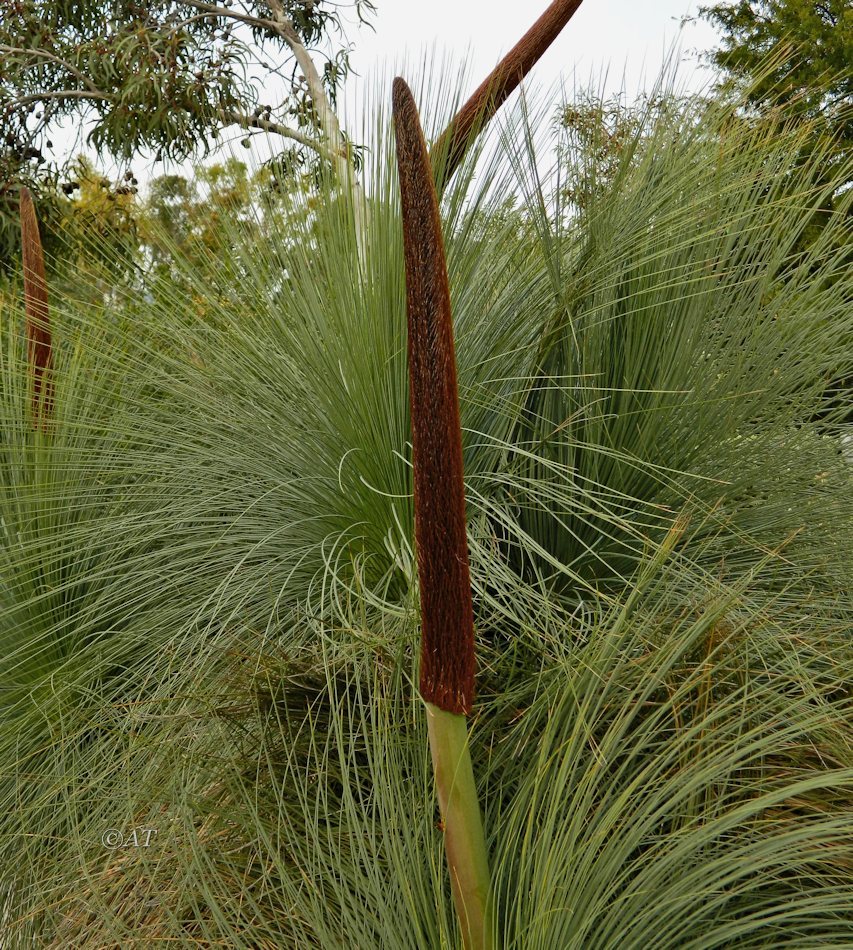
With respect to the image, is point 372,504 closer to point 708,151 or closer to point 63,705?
point 63,705

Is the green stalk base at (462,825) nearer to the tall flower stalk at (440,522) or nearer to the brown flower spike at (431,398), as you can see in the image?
the tall flower stalk at (440,522)

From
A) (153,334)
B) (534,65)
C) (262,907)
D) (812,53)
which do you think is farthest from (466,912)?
(812,53)

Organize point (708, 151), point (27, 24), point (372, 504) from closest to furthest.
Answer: point (372, 504) → point (708, 151) → point (27, 24)

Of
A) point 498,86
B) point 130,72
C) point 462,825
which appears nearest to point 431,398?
point 462,825

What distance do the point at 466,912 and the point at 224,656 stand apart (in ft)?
2.56

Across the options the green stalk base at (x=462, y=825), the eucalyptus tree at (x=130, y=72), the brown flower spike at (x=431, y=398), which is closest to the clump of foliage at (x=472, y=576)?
the green stalk base at (x=462, y=825)

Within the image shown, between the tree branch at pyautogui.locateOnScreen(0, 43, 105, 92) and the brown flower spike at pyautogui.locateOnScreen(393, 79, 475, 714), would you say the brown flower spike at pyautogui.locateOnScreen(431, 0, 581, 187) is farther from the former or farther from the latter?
the tree branch at pyautogui.locateOnScreen(0, 43, 105, 92)

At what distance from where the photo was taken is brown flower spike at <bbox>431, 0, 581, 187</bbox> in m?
2.05

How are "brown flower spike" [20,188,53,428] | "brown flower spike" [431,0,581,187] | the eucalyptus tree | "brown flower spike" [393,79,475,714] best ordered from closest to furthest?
"brown flower spike" [393,79,475,714] → "brown flower spike" [431,0,581,187] → "brown flower spike" [20,188,53,428] → the eucalyptus tree

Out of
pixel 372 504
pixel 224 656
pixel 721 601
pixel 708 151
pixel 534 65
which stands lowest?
pixel 224 656

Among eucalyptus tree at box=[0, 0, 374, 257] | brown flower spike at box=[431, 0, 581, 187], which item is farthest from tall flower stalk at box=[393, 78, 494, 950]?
eucalyptus tree at box=[0, 0, 374, 257]

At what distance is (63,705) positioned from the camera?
79.5 inches

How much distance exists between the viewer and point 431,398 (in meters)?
1.10

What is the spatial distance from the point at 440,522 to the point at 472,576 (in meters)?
0.56
